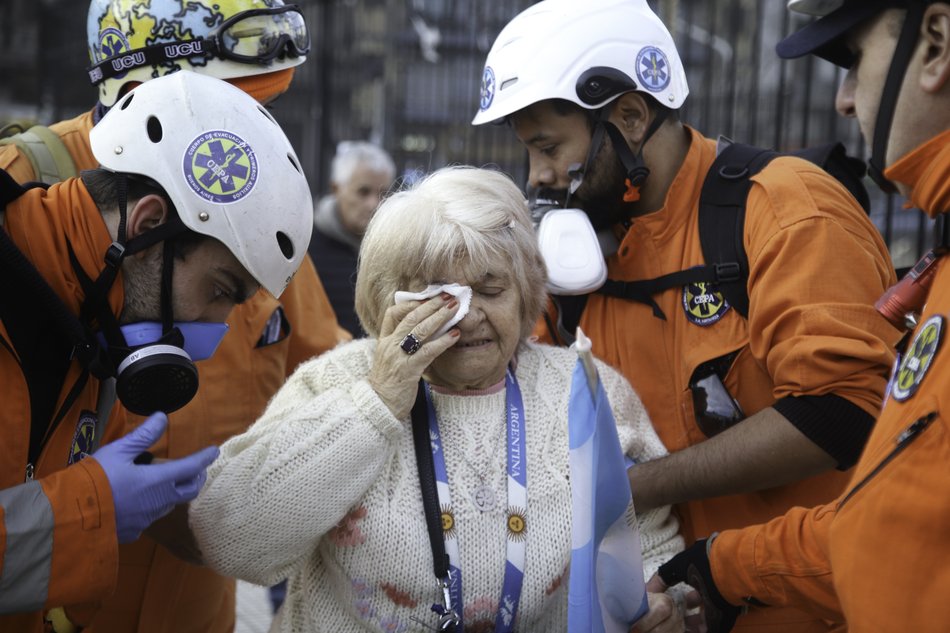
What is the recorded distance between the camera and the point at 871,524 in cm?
165

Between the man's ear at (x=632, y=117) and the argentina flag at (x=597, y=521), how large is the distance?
110cm

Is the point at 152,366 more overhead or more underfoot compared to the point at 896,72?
more underfoot

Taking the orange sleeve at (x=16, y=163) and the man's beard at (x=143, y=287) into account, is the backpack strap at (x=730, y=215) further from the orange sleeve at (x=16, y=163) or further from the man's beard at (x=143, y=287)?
the orange sleeve at (x=16, y=163)

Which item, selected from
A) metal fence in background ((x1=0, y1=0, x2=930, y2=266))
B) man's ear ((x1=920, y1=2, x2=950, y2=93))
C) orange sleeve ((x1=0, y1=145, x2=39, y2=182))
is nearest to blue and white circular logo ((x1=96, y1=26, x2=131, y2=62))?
orange sleeve ((x1=0, y1=145, x2=39, y2=182))

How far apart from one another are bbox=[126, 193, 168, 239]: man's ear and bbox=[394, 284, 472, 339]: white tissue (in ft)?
2.00

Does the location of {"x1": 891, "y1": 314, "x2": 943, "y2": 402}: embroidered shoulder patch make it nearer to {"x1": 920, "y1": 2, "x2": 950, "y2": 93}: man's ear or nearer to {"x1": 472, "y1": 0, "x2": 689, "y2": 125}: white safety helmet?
{"x1": 920, "y1": 2, "x2": 950, "y2": 93}: man's ear

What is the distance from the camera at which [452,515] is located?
2.51m


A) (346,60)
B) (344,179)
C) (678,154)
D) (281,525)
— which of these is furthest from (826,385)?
(346,60)

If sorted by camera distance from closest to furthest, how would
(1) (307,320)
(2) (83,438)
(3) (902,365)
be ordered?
(3) (902,365) → (2) (83,438) → (1) (307,320)

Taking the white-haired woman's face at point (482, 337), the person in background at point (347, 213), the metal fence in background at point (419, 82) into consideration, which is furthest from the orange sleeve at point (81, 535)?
the metal fence in background at point (419, 82)

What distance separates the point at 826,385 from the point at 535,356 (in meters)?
0.80

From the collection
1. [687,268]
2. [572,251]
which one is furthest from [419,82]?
[687,268]

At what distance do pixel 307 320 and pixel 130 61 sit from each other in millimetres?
1041

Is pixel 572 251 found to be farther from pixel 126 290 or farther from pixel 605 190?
pixel 126 290
